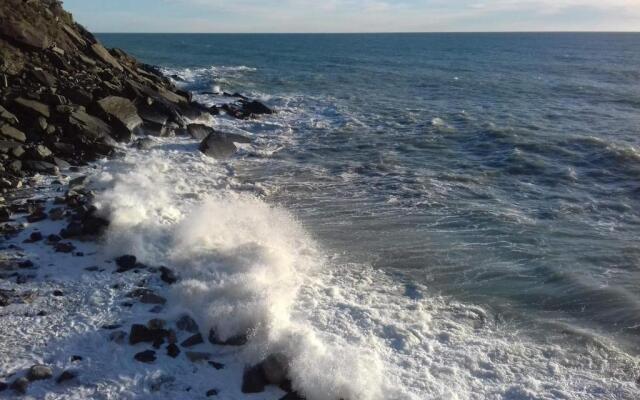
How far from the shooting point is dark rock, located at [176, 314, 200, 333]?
735 centimetres

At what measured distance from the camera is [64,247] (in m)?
9.34

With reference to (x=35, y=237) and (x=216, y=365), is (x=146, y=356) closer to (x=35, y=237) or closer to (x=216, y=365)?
(x=216, y=365)

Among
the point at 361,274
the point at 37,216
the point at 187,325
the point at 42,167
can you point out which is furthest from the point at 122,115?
the point at 187,325

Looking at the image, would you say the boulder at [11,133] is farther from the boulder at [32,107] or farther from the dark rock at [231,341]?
the dark rock at [231,341]

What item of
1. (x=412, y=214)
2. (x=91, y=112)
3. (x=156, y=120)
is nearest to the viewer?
(x=412, y=214)

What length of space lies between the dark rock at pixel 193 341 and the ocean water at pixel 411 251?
0.29 meters

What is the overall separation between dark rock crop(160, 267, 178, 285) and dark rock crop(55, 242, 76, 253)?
1835 mm

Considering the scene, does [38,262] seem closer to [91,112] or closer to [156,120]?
[91,112]

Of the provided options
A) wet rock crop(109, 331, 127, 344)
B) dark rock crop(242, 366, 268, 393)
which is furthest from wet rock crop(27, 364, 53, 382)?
dark rock crop(242, 366, 268, 393)

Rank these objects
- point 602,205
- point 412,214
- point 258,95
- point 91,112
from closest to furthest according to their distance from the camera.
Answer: point 412,214
point 602,205
point 91,112
point 258,95

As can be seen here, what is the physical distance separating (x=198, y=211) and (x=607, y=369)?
7.85 metres

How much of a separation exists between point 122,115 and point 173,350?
1289cm

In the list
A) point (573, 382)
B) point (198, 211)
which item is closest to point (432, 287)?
point (573, 382)

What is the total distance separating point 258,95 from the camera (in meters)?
32.6
